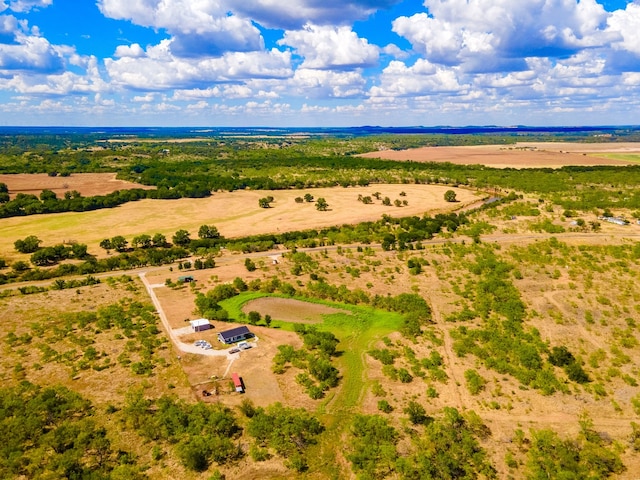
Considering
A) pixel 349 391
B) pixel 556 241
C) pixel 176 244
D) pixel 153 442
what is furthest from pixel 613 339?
pixel 176 244

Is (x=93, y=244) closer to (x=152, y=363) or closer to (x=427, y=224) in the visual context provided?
(x=152, y=363)

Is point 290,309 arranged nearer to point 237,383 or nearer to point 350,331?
point 350,331

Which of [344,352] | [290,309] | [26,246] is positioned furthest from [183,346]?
[26,246]

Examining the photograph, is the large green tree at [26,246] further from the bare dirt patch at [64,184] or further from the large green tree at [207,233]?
the bare dirt patch at [64,184]

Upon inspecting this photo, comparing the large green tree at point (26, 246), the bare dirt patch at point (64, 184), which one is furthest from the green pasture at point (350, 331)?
the bare dirt patch at point (64, 184)

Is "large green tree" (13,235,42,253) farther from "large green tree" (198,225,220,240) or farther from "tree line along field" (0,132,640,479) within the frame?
"large green tree" (198,225,220,240)
